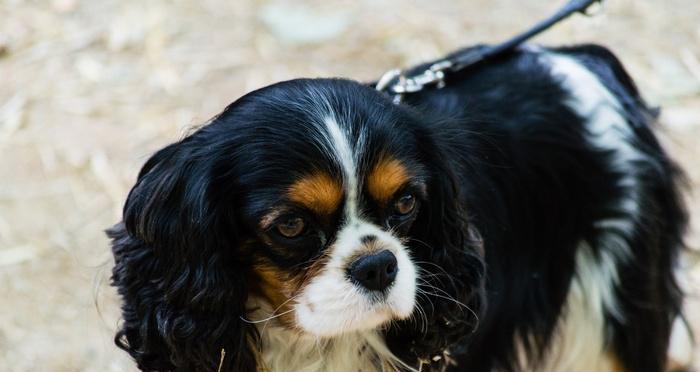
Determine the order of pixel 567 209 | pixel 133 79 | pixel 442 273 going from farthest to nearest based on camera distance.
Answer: pixel 133 79
pixel 567 209
pixel 442 273

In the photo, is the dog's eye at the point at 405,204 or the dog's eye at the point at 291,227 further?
the dog's eye at the point at 405,204

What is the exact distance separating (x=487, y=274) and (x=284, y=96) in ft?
3.04

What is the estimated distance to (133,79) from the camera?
210 inches

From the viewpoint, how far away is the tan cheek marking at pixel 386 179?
225 cm

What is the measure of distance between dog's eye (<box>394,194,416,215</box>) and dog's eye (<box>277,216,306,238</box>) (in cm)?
24

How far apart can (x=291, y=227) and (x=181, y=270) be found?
31 centimetres

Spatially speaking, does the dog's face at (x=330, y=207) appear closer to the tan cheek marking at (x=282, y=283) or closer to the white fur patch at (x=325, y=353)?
the tan cheek marking at (x=282, y=283)

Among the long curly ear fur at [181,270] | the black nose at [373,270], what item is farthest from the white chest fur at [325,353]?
the black nose at [373,270]

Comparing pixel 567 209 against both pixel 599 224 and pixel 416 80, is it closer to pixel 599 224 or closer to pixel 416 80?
pixel 599 224

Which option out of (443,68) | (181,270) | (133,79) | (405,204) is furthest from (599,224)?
(133,79)

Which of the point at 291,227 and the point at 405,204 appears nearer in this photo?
the point at 291,227

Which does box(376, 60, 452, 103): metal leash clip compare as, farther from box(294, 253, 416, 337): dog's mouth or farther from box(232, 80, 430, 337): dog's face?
box(294, 253, 416, 337): dog's mouth

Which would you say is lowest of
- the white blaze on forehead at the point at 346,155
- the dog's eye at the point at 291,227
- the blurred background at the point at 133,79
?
the blurred background at the point at 133,79

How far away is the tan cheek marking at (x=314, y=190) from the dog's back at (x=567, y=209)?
0.65 meters
